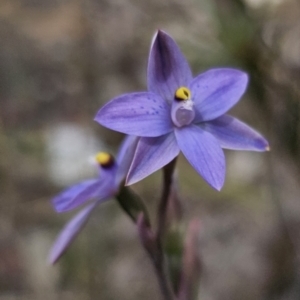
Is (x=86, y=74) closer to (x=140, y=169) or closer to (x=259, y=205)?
(x=259, y=205)

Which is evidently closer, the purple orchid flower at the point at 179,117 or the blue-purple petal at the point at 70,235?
the purple orchid flower at the point at 179,117

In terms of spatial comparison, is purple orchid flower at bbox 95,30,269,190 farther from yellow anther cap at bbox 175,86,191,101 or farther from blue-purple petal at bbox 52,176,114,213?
blue-purple petal at bbox 52,176,114,213

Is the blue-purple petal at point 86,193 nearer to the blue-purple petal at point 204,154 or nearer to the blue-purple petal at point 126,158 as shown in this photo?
the blue-purple petal at point 126,158

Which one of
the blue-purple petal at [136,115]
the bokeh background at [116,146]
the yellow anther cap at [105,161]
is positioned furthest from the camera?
the bokeh background at [116,146]

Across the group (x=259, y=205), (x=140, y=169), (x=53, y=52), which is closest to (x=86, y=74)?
(x=53, y=52)

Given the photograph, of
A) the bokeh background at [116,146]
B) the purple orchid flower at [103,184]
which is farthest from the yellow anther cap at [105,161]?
the bokeh background at [116,146]

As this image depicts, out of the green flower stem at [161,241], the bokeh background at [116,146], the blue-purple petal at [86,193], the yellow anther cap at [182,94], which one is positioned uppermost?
the yellow anther cap at [182,94]

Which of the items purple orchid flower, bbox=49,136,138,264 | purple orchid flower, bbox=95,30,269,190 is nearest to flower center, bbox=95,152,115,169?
purple orchid flower, bbox=49,136,138,264
